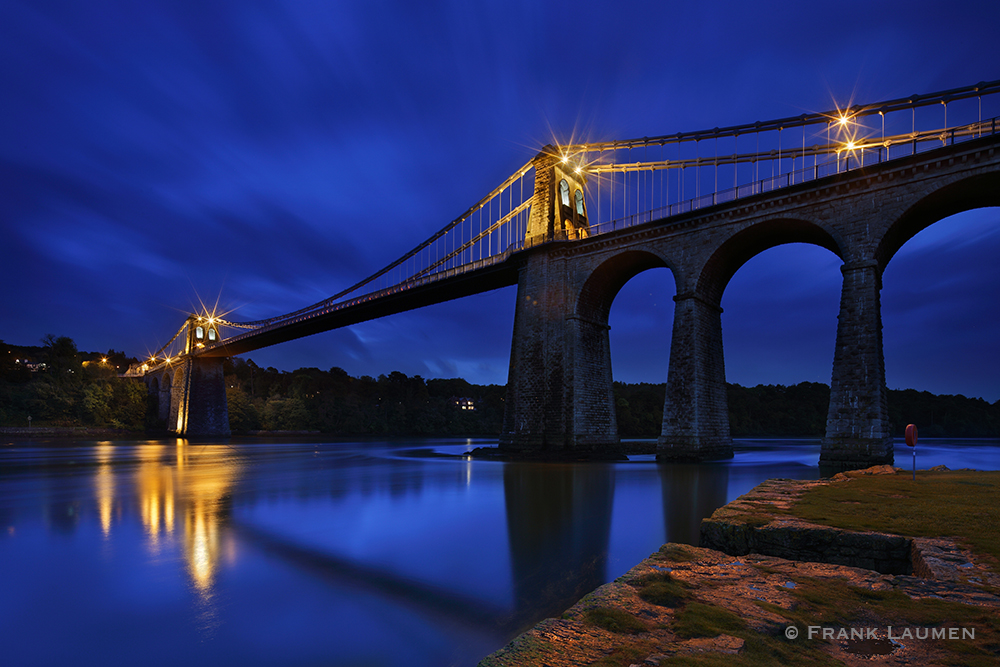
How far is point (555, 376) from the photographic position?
2495 cm

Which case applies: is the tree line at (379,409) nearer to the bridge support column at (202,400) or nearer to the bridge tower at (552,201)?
the bridge support column at (202,400)

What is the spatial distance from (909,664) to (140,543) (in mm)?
9415

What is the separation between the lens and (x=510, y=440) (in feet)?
84.3

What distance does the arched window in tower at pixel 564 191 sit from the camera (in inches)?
1114

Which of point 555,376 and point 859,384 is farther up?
point 555,376

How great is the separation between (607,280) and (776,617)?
2425 centimetres

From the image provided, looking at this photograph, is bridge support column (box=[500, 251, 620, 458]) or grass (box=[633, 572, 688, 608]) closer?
grass (box=[633, 572, 688, 608])

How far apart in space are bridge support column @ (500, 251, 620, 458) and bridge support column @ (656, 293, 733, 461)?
4.07 metres

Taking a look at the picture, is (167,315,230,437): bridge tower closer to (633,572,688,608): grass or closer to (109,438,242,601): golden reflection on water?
(109,438,242,601): golden reflection on water

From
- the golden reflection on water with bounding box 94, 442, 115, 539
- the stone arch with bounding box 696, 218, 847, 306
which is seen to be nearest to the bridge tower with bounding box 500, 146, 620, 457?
the stone arch with bounding box 696, 218, 847, 306

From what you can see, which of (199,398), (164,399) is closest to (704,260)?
(199,398)

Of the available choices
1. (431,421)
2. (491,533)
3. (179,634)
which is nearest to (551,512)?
(491,533)

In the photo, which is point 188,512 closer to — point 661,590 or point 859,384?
point 661,590

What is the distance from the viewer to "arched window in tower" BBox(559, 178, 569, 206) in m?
28.3
